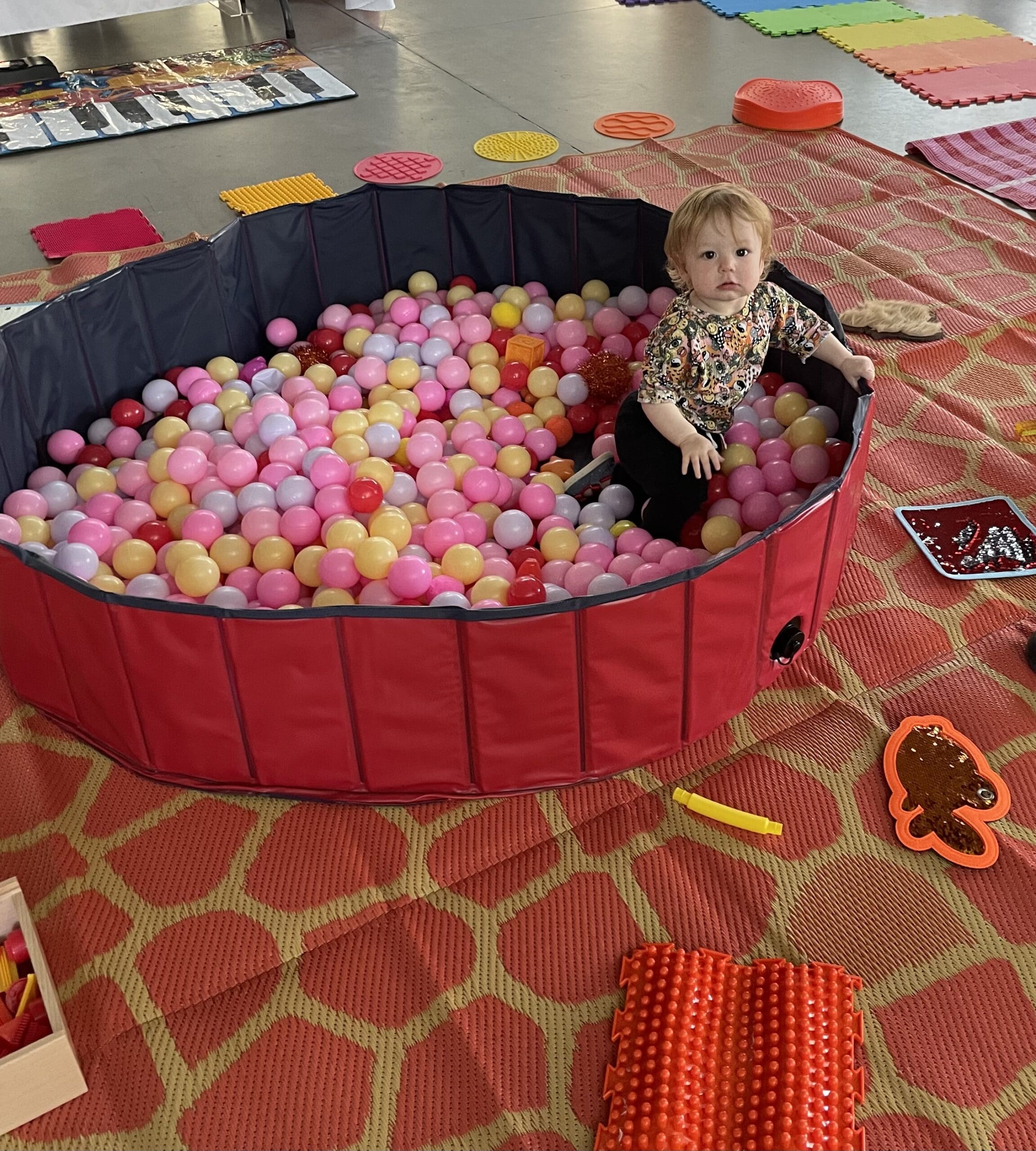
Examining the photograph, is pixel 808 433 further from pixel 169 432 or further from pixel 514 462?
pixel 169 432

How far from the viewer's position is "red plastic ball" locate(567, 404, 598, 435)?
73.9 inches

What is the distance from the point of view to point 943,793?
128 centimetres

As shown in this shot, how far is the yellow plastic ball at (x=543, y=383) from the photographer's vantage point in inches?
75.6

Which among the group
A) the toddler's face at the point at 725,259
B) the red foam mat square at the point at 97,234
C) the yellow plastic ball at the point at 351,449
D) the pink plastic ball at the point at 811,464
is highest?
the toddler's face at the point at 725,259

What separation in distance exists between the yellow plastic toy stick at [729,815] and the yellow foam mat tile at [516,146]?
213 centimetres

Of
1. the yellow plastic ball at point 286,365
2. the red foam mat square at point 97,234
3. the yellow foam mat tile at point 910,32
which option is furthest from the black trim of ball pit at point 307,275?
the yellow foam mat tile at point 910,32

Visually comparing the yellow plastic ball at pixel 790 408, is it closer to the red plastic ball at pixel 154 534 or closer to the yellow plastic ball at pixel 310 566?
the yellow plastic ball at pixel 310 566

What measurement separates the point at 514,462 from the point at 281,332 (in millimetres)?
579

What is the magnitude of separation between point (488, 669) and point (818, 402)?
0.84 meters

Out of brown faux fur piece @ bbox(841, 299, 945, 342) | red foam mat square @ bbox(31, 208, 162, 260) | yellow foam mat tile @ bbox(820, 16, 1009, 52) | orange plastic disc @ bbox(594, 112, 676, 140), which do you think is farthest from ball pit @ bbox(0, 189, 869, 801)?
yellow foam mat tile @ bbox(820, 16, 1009, 52)

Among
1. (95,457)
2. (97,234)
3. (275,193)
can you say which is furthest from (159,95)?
(95,457)

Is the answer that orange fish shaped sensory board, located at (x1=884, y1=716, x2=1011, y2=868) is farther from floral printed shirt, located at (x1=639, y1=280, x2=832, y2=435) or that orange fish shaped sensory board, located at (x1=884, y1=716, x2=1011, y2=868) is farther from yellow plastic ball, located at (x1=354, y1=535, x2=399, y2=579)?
yellow plastic ball, located at (x1=354, y1=535, x2=399, y2=579)

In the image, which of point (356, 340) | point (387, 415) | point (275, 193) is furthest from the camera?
point (275, 193)

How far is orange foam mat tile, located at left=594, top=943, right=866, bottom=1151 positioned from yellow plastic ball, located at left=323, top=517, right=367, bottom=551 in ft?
2.20
